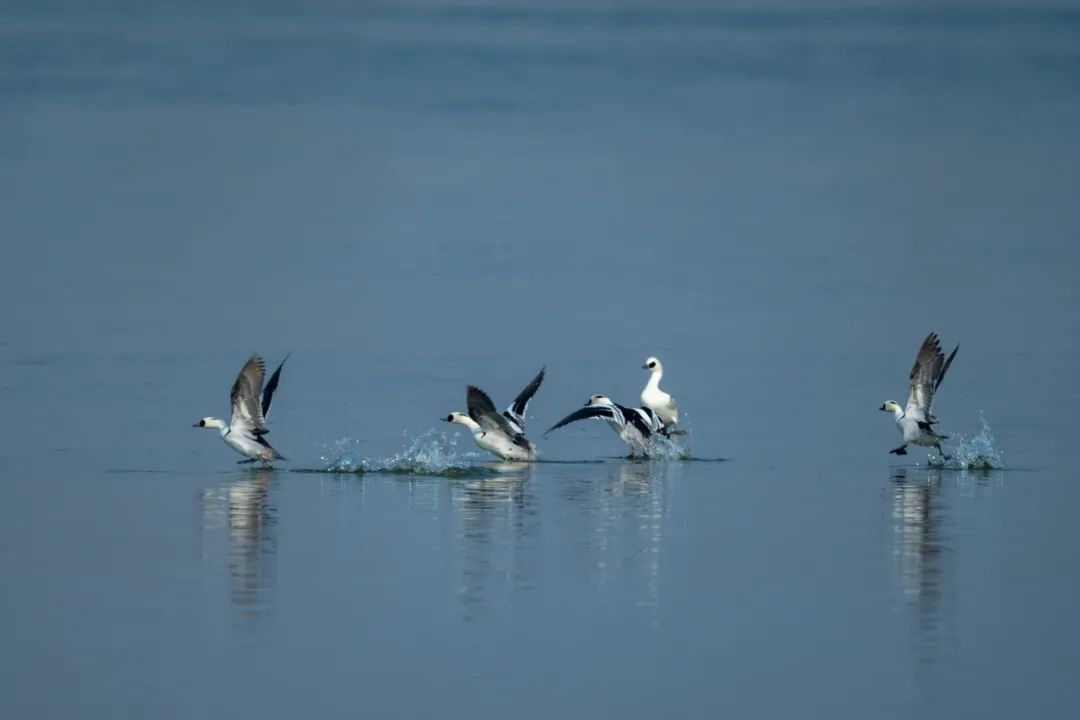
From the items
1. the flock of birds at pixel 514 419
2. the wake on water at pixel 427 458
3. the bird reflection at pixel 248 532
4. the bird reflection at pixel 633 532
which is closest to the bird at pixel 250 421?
the flock of birds at pixel 514 419

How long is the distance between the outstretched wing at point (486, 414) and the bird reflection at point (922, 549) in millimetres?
3821

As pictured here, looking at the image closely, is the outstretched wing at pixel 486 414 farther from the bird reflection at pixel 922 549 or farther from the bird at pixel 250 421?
the bird reflection at pixel 922 549

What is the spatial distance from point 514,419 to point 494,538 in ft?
20.6

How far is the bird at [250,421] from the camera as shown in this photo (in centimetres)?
2103

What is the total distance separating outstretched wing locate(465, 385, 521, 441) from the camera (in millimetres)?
21594

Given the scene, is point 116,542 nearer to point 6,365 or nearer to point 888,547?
point 888,547

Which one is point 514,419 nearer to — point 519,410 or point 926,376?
point 519,410

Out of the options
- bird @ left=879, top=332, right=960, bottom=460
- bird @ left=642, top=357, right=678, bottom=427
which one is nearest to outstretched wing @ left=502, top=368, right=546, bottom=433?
bird @ left=642, top=357, right=678, bottom=427

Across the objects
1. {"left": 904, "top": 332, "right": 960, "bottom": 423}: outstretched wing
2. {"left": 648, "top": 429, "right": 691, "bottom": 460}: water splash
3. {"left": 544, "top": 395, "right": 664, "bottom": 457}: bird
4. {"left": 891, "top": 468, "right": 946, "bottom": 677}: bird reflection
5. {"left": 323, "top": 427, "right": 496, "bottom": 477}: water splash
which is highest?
{"left": 904, "top": 332, "right": 960, "bottom": 423}: outstretched wing

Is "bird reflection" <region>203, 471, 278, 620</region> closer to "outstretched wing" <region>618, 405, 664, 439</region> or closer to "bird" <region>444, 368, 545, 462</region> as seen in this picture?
"bird" <region>444, 368, 545, 462</region>

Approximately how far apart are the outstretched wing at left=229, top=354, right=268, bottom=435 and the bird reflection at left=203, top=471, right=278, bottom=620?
0.75 meters

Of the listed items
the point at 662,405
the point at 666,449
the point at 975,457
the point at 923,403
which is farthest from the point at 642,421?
the point at 975,457

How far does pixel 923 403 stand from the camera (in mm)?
22484

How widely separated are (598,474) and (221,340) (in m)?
14.3
